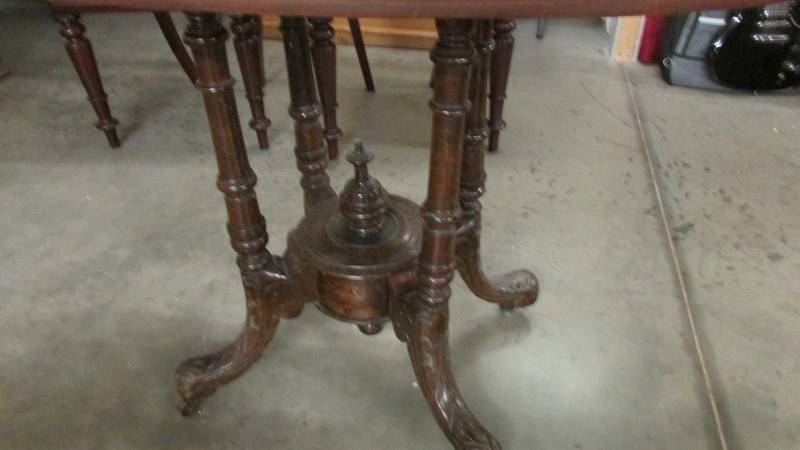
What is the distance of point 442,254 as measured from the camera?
28.6 inches

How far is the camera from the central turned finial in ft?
2.68

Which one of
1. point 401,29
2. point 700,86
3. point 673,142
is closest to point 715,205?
point 673,142

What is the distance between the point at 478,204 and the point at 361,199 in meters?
0.19

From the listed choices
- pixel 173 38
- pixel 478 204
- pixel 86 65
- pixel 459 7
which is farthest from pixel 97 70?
pixel 459 7

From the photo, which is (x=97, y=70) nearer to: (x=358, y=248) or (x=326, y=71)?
(x=326, y=71)

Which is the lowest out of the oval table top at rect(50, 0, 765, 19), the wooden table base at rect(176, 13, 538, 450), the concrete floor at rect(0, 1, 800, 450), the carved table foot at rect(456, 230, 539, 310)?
the concrete floor at rect(0, 1, 800, 450)

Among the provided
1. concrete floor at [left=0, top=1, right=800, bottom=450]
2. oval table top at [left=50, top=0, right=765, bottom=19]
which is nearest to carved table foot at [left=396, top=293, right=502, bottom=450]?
concrete floor at [left=0, top=1, right=800, bottom=450]

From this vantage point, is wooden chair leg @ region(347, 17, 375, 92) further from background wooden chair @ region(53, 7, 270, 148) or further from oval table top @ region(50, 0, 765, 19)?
oval table top @ region(50, 0, 765, 19)

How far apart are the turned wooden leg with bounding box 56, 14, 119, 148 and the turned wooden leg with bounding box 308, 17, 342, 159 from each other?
1.86 ft

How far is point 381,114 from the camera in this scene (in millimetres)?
1819

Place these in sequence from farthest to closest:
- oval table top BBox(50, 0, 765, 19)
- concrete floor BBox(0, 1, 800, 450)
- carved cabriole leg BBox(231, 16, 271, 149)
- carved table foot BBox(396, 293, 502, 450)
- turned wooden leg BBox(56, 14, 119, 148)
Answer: turned wooden leg BBox(56, 14, 119, 148), carved cabriole leg BBox(231, 16, 271, 149), concrete floor BBox(0, 1, 800, 450), carved table foot BBox(396, 293, 502, 450), oval table top BBox(50, 0, 765, 19)

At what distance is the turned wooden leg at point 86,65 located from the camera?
142 centimetres

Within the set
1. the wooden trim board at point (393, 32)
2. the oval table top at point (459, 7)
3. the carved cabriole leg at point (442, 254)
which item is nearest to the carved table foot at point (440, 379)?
the carved cabriole leg at point (442, 254)

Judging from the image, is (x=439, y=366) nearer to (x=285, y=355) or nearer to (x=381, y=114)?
(x=285, y=355)
